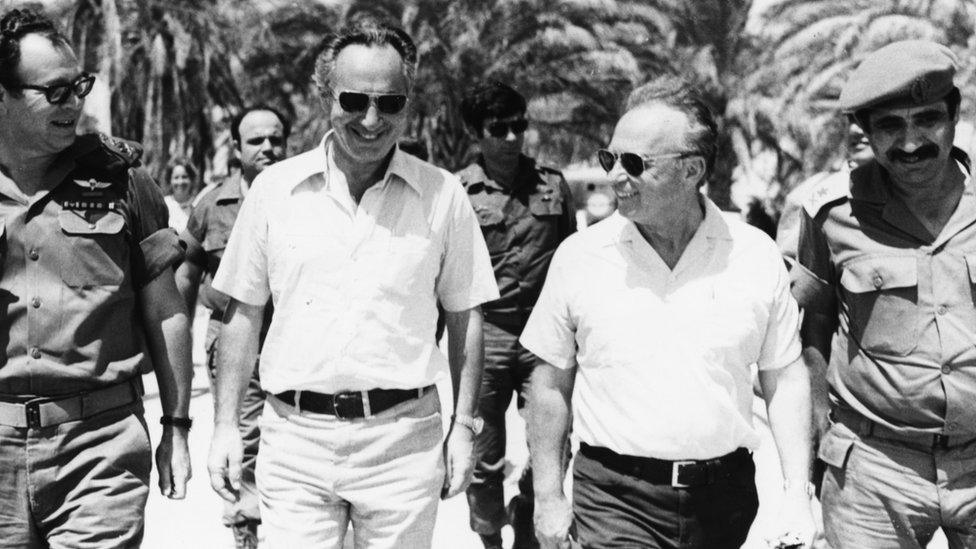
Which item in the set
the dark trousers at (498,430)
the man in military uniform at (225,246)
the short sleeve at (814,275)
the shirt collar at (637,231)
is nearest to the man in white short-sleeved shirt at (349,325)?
the shirt collar at (637,231)

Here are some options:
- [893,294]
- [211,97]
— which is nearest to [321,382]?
[893,294]

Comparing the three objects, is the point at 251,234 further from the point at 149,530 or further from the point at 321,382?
the point at 149,530

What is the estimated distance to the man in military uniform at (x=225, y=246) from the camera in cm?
573

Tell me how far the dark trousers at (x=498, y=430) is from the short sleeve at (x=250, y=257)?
2.51m

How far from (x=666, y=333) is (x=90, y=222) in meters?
1.76

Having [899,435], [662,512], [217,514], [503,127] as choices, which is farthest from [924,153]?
[217,514]

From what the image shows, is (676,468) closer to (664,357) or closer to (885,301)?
(664,357)

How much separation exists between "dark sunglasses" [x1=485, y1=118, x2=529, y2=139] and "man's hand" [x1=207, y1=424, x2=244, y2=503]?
327 centimetres

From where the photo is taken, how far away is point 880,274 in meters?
3.77

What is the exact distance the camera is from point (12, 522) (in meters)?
3.46

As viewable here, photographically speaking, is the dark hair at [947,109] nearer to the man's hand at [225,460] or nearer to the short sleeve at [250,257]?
the short sleeve at [250,257]

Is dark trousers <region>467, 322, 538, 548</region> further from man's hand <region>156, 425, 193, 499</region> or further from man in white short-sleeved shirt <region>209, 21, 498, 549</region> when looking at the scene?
man's hand <region>156, 425, 193, 499</region>

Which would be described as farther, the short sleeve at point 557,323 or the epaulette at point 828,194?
the epaulette at point 828,194

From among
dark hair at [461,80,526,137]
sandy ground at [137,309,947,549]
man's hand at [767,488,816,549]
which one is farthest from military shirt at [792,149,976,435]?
dark hair at [461,80,526,137]
